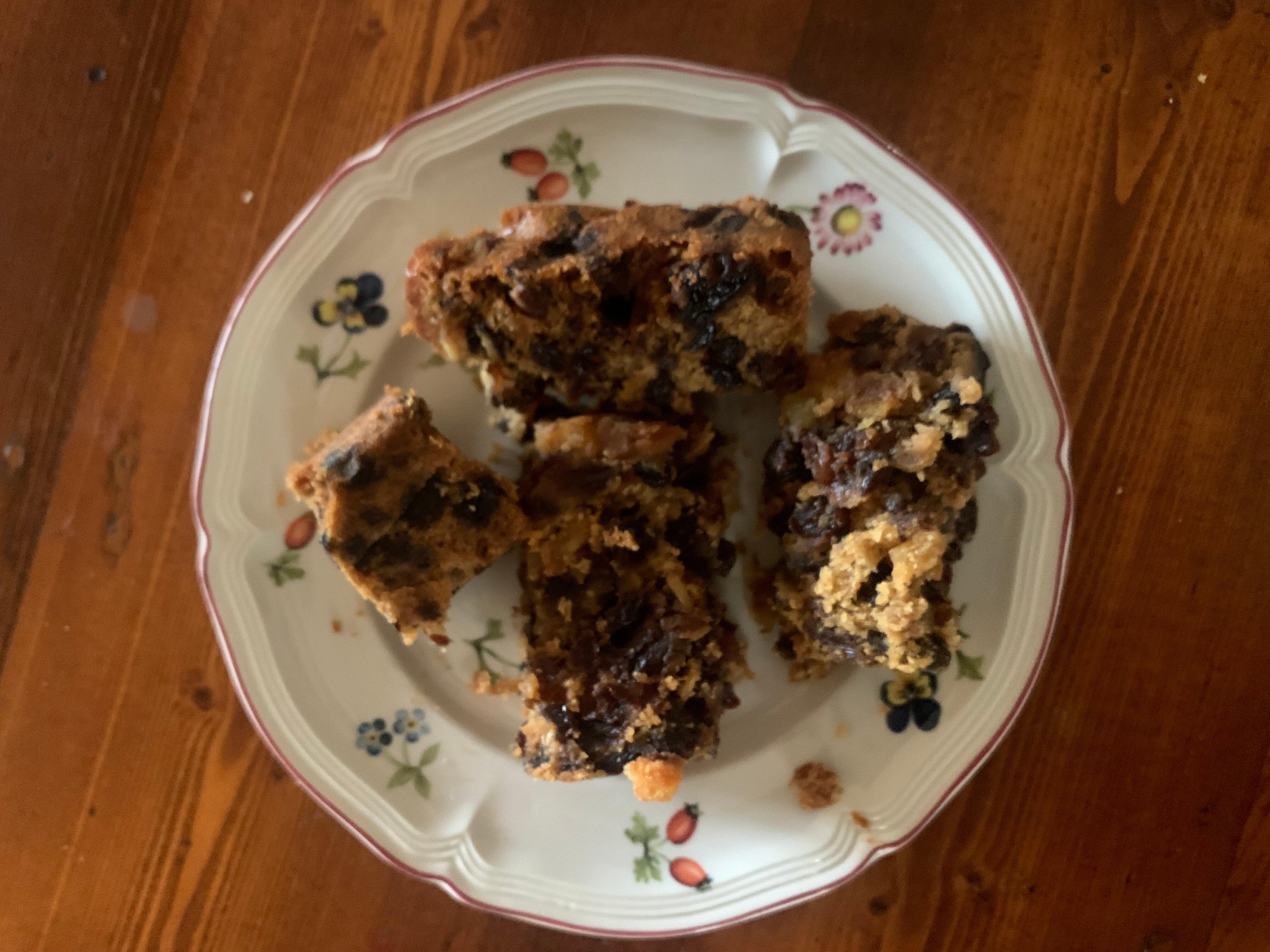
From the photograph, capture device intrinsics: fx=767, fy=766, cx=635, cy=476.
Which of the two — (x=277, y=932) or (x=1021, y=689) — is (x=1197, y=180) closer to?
(x=1021, y=689)

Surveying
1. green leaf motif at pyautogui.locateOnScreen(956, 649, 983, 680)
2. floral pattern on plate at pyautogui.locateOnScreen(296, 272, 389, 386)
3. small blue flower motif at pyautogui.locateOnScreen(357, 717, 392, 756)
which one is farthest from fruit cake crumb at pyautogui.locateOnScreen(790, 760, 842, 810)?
floral pattern on plate at pyautogui.locateOnScreen(296, 272, 389, 386)

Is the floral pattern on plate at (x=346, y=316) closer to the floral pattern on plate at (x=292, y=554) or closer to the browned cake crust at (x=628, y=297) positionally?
the browned cake crust at (x=628, y=297)

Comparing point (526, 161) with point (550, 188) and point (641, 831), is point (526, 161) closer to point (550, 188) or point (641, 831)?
point (550, 188)

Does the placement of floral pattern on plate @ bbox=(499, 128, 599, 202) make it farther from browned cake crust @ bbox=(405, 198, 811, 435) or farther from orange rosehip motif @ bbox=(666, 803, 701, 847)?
orange rosehip motif @ bbox=(666, 803, 701, 847)

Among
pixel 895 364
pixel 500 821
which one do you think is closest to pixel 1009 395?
pixel 895 364

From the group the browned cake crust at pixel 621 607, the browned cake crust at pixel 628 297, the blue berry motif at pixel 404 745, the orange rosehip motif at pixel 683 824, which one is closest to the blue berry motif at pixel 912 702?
the browned cake crust at pixel 621 607

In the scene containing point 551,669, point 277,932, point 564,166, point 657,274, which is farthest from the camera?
point 277,932
